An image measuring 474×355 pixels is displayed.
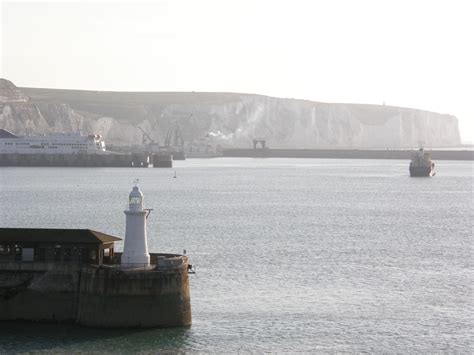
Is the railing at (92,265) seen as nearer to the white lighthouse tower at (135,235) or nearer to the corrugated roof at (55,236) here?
the white lighthouse tower at (135,235)

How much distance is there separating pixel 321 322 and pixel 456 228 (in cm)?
3661

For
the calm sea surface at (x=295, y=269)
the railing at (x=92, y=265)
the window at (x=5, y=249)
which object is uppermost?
the window at (x=5, y=249)

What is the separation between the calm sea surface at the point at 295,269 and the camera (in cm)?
3200

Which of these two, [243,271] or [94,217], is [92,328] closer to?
[243,271]

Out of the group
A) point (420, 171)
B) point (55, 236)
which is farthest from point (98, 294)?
point (420, 171)

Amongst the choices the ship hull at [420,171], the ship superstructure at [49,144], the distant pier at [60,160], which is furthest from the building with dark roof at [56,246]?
the ship superstructure at [49,144]

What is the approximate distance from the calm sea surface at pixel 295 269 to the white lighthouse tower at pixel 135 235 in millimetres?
2138

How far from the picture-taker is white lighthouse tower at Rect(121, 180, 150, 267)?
31.2 metres

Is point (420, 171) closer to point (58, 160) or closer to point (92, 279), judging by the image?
point (58, 160)

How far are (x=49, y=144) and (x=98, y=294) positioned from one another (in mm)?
156207

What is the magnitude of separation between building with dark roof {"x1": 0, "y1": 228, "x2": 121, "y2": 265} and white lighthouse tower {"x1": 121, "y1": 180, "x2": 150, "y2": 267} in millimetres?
1014

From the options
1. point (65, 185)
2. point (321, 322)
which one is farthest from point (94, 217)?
point (65, 185)

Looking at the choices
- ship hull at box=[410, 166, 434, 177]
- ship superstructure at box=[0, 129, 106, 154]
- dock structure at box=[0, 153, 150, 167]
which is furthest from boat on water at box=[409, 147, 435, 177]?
ship superstructure at box=[0, 129, 106, 154]

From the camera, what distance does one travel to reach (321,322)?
1383 inches
